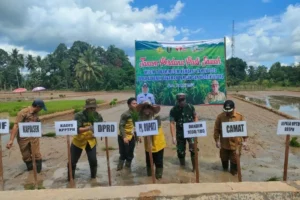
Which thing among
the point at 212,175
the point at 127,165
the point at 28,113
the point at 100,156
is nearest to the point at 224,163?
the point at 212,175

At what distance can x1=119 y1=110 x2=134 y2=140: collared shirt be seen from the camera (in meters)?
6.04

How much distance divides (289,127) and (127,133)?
3.10 m

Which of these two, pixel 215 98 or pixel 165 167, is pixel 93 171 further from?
pixel 215 98

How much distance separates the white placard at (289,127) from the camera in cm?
425

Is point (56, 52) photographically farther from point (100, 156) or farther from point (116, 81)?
point (100, 156)

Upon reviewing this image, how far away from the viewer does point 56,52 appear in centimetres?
9306

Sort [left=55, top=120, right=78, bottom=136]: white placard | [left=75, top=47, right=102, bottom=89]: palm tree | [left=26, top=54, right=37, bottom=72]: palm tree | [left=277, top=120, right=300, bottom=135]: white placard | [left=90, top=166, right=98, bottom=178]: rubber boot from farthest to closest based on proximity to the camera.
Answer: [left=26, top=54, right=37, bottom=72]: palm tree, [left=75, top=47, right=102, bottom=89]: palm tree, [left=90, top=166, right=98, bottom=178]: rubber boot, [left=55, top=120, right=78, bottom=136]: white placard, [left=277, top=120, right=300, bottom=135]: white placard

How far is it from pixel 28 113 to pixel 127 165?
226cm

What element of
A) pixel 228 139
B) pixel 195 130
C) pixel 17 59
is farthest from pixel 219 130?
pixel 17 59

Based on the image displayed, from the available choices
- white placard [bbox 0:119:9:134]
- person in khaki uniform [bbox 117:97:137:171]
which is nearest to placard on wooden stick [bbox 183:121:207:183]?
person in khaki uniform [bbox 117:97:137:171]

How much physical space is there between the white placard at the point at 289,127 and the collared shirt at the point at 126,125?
2.88m

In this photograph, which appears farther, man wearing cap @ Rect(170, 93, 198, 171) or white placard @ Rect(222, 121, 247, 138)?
man wearing cap @ Rect(170, 93, 198, 171)

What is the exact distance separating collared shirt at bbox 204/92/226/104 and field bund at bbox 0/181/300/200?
8.10 metres

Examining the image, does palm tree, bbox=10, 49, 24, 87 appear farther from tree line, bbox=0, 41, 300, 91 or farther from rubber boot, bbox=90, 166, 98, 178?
rubber boot, bbox=90, 166, 98, 178
